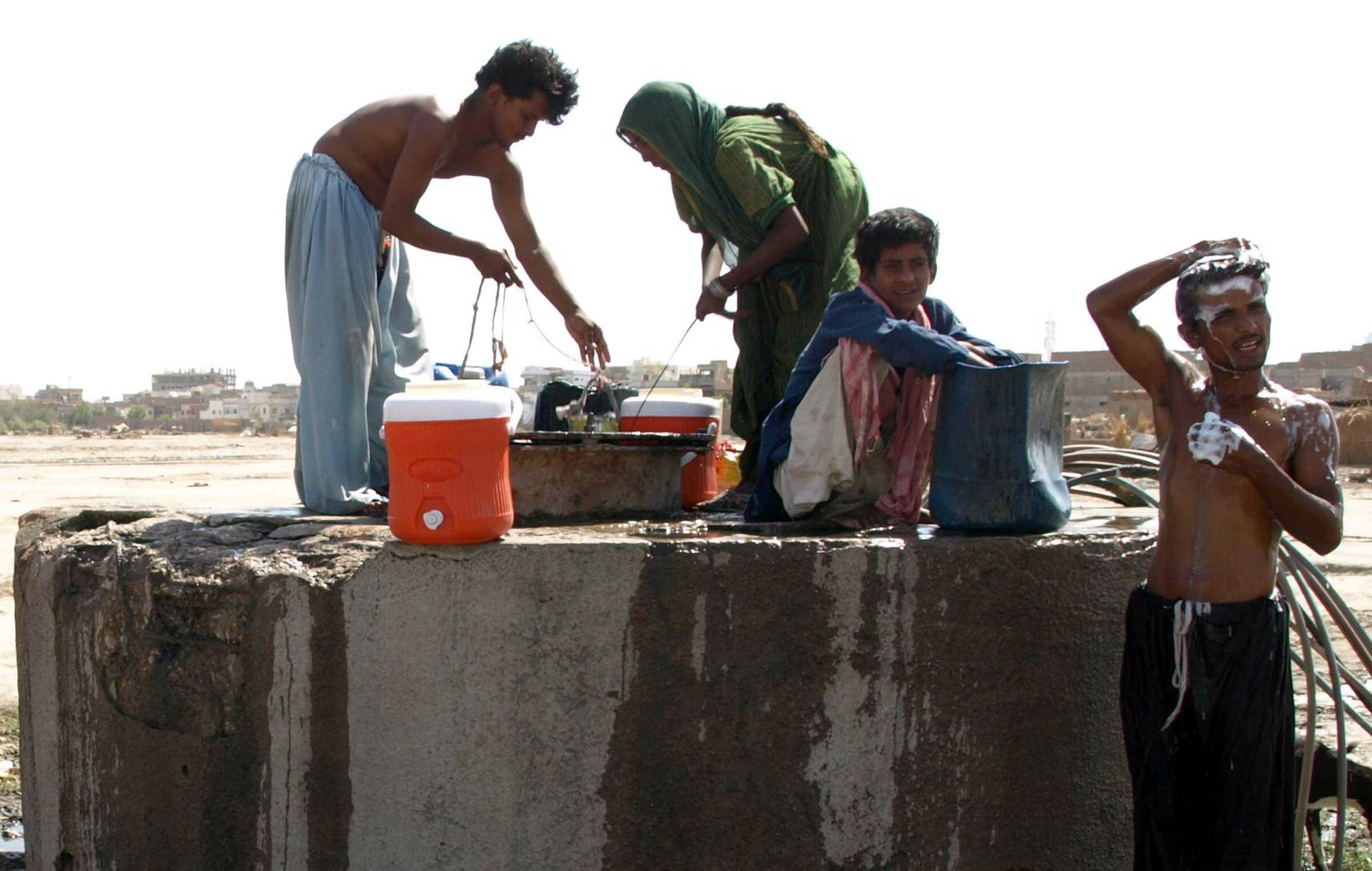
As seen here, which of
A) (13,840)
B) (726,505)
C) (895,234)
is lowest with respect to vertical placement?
(13,840)

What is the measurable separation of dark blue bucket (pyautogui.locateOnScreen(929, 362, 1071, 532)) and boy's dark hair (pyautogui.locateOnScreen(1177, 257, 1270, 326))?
37 cm

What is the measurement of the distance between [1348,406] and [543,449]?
19.3 metres

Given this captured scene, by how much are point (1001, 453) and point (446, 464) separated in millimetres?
1220

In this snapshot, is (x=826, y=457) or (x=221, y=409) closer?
(x=826, y=457)

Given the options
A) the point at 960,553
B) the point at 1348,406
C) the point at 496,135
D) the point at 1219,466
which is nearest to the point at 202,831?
the point at 960,553

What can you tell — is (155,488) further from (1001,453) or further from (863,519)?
(1001,453)

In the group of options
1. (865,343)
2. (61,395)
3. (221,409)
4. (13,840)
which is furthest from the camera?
(61,395)

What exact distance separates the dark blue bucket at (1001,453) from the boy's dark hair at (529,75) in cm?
139

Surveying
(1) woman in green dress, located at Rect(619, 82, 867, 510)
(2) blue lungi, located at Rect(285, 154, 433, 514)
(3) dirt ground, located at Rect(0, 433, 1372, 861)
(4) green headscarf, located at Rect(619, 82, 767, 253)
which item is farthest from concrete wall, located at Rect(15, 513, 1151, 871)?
(4) green headscarf, located at Rect(619, 82, 767, 253)

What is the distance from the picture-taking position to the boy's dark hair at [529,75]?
3.50 metres

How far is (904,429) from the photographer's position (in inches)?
125

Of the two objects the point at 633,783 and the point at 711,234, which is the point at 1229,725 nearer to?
the point at 633,783

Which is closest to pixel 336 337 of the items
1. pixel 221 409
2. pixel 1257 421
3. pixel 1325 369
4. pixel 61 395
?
pixel 1257 421

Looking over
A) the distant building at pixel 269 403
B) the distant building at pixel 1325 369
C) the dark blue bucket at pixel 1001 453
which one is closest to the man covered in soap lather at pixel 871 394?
the dark blue bucket at pixel 1001 453
